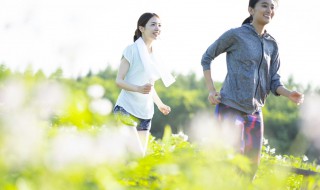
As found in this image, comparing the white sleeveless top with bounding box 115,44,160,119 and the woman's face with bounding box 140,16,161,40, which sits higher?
the woman's face with bounding box 140,16,161,40

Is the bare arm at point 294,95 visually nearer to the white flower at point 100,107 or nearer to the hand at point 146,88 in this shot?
the hand at point 146,88

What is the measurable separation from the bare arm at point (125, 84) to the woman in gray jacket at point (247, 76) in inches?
17.0

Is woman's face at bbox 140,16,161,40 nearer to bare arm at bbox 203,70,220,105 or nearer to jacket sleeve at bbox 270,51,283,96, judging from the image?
bare arm at bbox 203,70,220,105

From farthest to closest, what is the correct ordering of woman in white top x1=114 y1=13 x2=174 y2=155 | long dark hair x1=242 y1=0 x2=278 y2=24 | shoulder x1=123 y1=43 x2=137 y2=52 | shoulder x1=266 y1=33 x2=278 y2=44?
1. shoulder x1=123 y1=43 x2=137 y2=52
2. woman in white top x1=114 y1=13 x2=174 y2=155
3. shoulder x1=266 y1=33 x2=278 y2=44
4. long dark hair x1=242 y1=0 x2=278 y2=24

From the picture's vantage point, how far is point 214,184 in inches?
55.9

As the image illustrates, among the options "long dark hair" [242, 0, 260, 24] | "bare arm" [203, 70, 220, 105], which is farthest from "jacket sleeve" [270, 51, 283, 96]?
"bare arm" [203, 70, 220, 105]

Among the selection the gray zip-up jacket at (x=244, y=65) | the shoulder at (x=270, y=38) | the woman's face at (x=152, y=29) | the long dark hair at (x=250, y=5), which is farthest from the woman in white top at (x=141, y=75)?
the shoulder at (x=270, y=38)

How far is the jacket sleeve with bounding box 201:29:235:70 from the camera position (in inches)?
176

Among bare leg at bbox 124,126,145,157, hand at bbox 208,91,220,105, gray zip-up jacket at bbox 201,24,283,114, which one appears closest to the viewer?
bare leg at bbox 124,126,145,157

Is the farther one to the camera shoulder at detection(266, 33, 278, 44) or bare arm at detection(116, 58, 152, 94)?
shoulder at detection(266, 33, 278, 44)

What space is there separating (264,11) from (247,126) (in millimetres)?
794

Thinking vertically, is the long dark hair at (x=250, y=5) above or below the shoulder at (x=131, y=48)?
above

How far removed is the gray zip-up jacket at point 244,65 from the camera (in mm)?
4414

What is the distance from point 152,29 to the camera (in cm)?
520
